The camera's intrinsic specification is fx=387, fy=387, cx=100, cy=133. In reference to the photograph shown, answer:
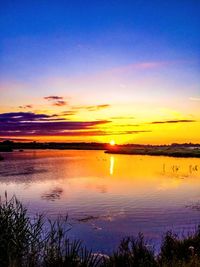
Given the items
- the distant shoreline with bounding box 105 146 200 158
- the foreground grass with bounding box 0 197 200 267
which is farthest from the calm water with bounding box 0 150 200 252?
the distant shoreline with bounding box 105 146 200 158

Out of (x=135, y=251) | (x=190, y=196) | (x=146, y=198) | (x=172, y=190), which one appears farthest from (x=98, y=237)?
(x=172, y=190)

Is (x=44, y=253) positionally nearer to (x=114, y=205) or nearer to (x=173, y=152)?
(x=114, y=205)

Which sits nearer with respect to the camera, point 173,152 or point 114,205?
point 114,205

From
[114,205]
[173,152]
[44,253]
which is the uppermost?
[173,152]

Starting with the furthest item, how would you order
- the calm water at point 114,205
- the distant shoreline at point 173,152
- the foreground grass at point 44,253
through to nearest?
the distant shoreline at point 173,152, the calm water at point 114,205, the foreground grass at point 44,253

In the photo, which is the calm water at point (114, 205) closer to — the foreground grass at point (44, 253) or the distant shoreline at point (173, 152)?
the foreground grass at point (44, 253)

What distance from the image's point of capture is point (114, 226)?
1969cm

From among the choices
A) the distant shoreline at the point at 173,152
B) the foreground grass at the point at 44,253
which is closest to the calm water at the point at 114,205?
the foreground grass at the point at 44,253

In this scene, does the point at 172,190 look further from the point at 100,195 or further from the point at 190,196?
the point at 100,195

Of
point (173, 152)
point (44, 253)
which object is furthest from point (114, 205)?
point (173, 152)

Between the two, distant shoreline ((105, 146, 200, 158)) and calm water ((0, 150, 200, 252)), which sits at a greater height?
distant shoreline ((105, 146, 200, 158))

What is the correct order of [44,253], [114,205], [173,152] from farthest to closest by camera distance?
[173,152] → [114,205] → [44,253]

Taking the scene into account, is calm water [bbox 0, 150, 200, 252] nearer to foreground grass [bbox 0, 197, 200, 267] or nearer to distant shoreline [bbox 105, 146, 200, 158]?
foreground grass [bbox 0, 197, 200, 267]

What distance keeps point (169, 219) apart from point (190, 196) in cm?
922
